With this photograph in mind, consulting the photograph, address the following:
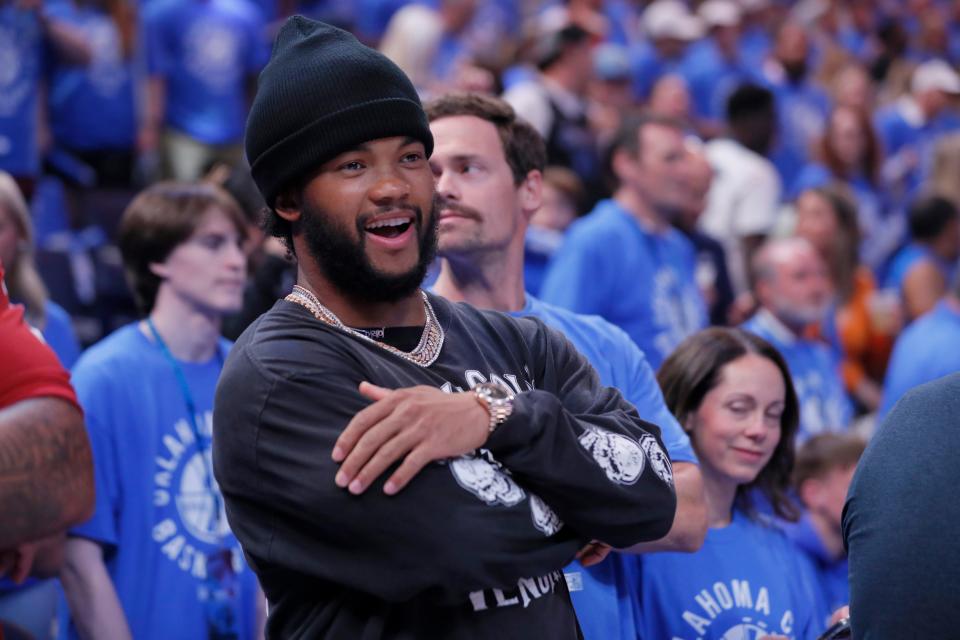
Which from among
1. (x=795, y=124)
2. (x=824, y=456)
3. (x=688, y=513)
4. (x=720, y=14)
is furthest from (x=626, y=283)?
(x=720, y=14)

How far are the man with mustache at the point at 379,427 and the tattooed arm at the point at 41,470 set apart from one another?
23 cm

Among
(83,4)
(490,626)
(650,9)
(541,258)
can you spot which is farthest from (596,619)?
(650,9)

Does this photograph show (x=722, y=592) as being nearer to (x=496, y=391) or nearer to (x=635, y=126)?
(x=496, y=391)

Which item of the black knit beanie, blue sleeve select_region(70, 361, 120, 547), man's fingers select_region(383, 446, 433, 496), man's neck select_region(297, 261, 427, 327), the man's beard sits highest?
the black knit beanie

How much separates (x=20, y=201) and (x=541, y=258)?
2.99m

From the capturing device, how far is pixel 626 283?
5570 mm

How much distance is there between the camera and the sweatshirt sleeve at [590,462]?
2.21 meters

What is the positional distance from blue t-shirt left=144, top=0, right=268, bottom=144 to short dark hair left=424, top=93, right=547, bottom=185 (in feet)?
18.2

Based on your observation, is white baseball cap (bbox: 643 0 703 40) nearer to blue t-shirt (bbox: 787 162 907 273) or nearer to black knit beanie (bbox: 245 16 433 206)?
blue t-shirt (bbox: 787 162 907 273)

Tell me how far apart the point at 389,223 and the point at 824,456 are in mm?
2828

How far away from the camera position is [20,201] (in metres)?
4.36

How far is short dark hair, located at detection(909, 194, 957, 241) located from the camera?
843 cm

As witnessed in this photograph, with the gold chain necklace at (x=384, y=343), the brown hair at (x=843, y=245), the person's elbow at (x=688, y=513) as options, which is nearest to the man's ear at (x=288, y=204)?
the gold chain necklace at (x=384, y=343)

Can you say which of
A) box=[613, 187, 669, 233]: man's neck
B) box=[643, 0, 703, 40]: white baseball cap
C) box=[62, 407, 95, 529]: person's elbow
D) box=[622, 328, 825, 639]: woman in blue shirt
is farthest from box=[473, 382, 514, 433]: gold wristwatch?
box=[643, 0, 703, 40]: white baseball cap
